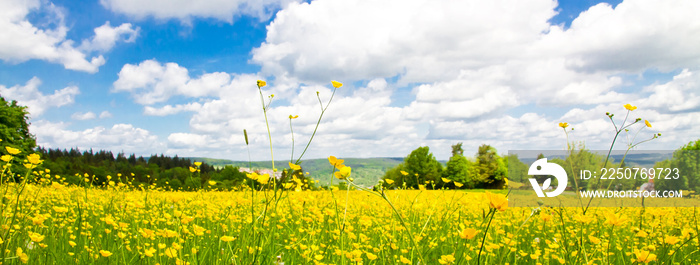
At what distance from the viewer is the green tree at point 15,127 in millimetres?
23047

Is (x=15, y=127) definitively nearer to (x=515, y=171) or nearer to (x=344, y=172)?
(x=344, y=172)

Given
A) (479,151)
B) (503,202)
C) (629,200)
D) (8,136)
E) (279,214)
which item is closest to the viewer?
(503,202)

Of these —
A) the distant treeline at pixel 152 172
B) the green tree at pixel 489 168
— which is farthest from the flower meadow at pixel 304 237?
Answer: the green tree at pixel 489 168

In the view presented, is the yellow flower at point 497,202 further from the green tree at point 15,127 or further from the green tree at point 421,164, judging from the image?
the green tree at point 421,164

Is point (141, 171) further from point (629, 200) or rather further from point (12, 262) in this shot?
point (629, 200)

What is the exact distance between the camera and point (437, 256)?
3.79m

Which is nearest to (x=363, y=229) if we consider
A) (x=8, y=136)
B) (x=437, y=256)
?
(x=437, y=256)

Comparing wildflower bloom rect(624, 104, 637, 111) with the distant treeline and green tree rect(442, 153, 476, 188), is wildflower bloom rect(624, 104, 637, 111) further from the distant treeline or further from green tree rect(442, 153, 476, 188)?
green tree rect(442, 153, 476, 188)

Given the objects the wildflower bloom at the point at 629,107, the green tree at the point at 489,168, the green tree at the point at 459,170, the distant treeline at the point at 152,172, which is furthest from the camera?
the green tree at the point at 489,168

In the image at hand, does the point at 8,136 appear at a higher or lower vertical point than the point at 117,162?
higher

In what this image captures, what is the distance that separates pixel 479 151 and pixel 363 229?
46.3 metres

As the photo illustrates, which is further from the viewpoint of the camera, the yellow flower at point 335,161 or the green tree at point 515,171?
the green tree at point 515,171

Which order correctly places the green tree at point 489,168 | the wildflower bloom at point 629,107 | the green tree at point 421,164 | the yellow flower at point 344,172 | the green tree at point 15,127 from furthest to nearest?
the green tree at point 489,168, the green tree at point 421,164, the green tree at point 15,127, the wildflower bloom at point 629,107, the yellow flower at point 344,172

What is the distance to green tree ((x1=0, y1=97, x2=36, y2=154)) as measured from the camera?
23047mm
